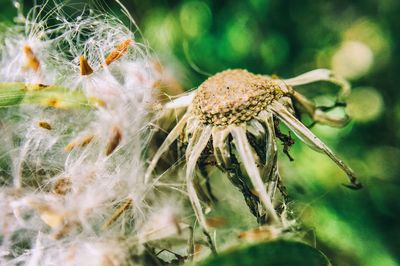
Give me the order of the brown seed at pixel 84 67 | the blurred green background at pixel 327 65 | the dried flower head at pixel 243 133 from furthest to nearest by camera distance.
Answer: the blurred green background at pixel 327 65, the brown seed at pixel 84 67, the dried flower head at pixel 243 133

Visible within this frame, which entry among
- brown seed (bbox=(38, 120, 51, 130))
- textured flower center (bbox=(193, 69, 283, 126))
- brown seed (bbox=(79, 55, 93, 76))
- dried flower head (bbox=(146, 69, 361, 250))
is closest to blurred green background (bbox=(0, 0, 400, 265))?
dried flower head (bbox=(146, 69, 361, 250))

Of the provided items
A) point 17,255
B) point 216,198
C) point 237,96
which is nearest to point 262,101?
point 237,96

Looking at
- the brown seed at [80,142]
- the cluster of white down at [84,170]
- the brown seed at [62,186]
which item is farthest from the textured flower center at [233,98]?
the brown seed at [62,186]

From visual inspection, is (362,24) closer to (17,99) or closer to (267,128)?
(267,128)

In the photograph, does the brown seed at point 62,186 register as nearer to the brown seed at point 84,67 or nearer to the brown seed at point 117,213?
the brown seed at point 117,213

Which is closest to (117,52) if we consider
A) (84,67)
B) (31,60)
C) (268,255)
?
(84,67)

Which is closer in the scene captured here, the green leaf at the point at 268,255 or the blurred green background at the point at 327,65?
the green leaf at the point at 268,255

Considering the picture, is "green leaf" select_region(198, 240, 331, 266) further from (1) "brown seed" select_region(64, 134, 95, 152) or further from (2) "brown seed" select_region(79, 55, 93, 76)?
(2) "brown seed" select_region(79, 55, 93, 76)
